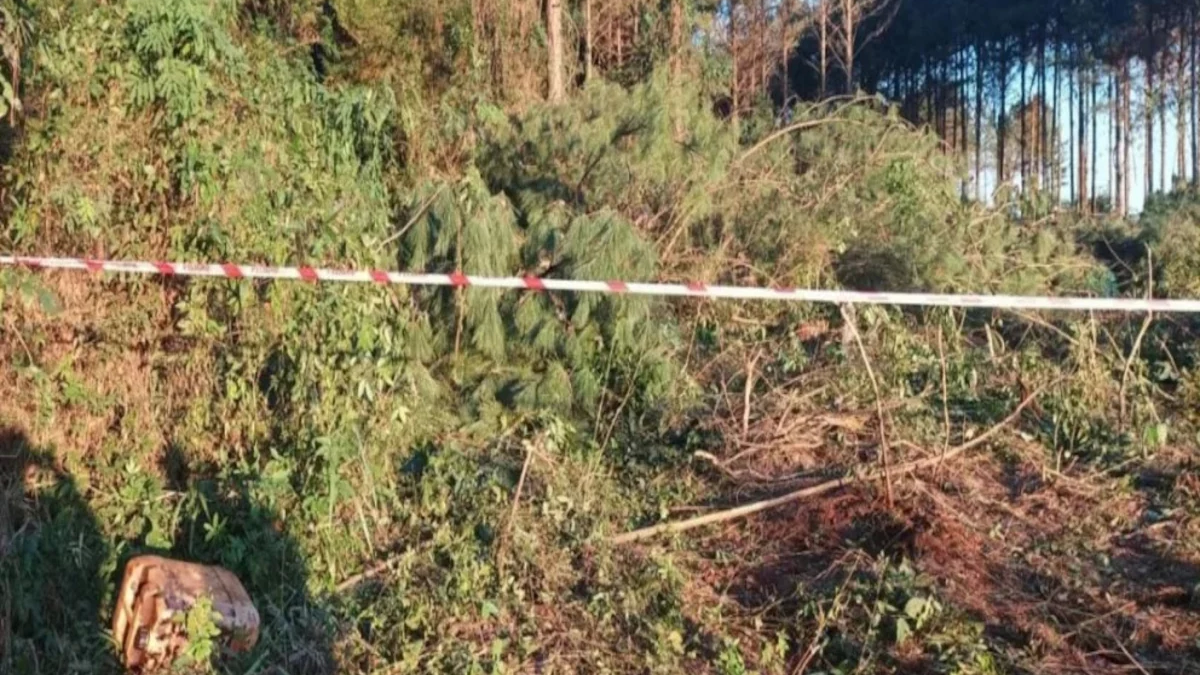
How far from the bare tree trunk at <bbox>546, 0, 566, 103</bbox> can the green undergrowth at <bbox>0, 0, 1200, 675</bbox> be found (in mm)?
2842

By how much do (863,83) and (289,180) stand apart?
106 feet

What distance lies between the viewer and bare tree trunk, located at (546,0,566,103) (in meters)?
9.75

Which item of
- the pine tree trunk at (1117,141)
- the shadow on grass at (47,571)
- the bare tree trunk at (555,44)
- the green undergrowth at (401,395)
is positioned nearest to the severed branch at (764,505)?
the green undergrowth at (401,395)

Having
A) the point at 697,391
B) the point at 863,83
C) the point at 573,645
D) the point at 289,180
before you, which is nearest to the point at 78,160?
the point at 289,180

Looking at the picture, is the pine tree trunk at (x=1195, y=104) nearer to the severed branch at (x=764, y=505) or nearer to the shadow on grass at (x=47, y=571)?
the severed branch at (x=764, y=505)

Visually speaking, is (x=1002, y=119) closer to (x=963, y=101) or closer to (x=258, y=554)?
(x=963, y=101)

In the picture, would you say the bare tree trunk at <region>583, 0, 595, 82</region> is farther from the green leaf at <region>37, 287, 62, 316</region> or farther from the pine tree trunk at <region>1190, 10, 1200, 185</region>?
the pine tree trunk at <region>1190, 10, 1200, 185</region>

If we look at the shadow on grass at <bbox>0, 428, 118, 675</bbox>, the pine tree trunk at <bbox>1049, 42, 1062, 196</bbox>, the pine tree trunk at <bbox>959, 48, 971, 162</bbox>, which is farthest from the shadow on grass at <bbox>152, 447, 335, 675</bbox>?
the pine tree trunk at <bbox>959, 48, 971, 162</bbox>

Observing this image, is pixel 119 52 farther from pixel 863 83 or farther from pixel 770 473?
pixel 863 83

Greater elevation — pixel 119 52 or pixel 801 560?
pixel 119 52

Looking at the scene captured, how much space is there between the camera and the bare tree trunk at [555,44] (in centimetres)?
975

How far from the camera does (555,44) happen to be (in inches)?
390

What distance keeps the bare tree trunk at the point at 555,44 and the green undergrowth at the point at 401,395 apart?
2.84 meters

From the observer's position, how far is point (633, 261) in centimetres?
592
